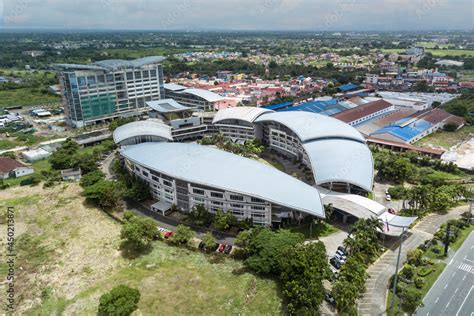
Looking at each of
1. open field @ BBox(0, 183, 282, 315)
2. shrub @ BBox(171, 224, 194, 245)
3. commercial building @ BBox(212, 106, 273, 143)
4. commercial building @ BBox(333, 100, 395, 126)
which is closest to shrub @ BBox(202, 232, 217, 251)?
open field @ BBox(0, 183, 282, 315)

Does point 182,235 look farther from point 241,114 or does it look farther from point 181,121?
point 181,121

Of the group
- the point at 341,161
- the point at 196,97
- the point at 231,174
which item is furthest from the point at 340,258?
the point at 196,97

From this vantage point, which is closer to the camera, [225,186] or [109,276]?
[109,276]

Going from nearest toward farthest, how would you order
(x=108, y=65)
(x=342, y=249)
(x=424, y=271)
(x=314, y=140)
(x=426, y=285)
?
(x=426, y=285) < (x=424, y=271) < (x=342, y=249) < (x=314, y=140) < (x=108, y=65)

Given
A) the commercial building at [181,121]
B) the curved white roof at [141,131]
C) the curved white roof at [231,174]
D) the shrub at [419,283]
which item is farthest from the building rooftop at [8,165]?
the shrub at [419,283]

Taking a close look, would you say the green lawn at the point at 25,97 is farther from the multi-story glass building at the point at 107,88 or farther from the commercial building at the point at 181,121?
the commercial building at the point at 181,121

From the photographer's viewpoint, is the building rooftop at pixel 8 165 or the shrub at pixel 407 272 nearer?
the shrub at pixel 407 272
